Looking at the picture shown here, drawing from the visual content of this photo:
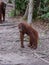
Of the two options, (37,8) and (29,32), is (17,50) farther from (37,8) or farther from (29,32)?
(37,8)

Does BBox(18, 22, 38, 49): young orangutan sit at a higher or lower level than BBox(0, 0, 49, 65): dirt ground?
higher

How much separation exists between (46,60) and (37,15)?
7.77 m

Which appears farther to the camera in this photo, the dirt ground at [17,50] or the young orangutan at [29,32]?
the young orangutan at [29,32]

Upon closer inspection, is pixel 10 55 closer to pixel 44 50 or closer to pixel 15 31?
pixel 44 50

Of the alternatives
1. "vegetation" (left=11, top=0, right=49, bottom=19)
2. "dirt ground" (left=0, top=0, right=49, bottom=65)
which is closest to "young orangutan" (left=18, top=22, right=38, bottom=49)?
"dirt ground" (left=0, top=0, right=49, bottom=65)

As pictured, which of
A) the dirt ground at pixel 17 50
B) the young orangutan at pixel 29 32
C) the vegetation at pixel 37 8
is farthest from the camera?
the vegetation at pixel 37 8

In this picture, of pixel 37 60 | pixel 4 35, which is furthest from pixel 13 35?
pixel 37 60

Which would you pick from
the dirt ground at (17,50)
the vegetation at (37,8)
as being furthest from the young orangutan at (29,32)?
the vegetation at (37,8)

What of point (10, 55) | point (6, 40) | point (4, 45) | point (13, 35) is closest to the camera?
point (10, 55)

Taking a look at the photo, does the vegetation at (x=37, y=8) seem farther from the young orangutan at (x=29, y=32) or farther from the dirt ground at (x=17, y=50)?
the young orangutan at (x=29, y=32)

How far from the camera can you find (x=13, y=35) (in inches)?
423

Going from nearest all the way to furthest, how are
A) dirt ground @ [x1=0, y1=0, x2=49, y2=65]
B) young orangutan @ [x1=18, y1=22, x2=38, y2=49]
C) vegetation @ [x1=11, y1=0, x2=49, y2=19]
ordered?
dirt ground @ [x1=0, y1=0, x2=49, y2=65] < young orangutan @ [x1=18, y1=22, x2=38, y2=49] < vegetation @ [x1=11, y1=0, x2=49, y2=19]

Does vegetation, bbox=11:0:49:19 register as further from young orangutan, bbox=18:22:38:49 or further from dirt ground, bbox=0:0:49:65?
young orangutan, bbox=18:22:38:49

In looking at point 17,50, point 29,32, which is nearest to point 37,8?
point 29,32
